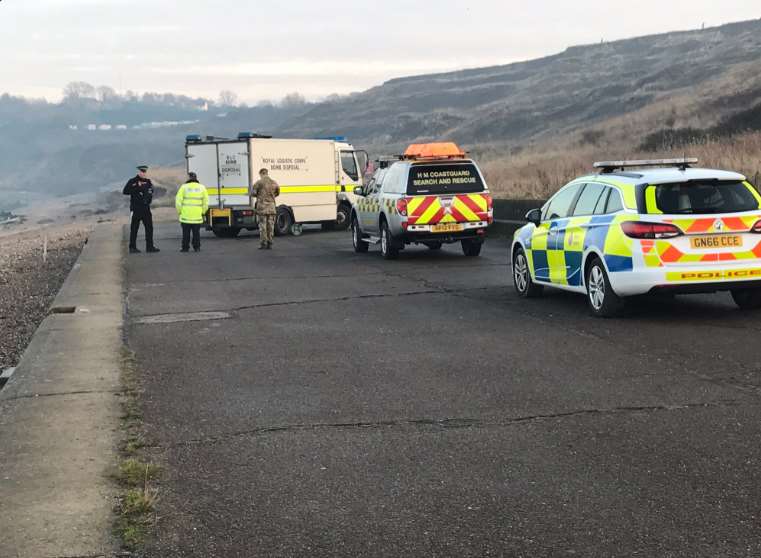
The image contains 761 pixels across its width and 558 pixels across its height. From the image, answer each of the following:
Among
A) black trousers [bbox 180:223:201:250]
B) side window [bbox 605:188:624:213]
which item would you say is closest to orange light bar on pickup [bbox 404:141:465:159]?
black trousers [bbox 180:223:201:250]

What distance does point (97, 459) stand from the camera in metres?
6.54

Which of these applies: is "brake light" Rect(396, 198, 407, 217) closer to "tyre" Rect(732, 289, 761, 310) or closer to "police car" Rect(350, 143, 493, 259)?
"police car" Rect(350, 143, 493, 259)

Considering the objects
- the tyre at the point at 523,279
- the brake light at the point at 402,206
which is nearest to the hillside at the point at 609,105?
the brake light at the point at 402,206

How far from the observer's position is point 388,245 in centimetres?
2131

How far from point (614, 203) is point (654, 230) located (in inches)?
33.2

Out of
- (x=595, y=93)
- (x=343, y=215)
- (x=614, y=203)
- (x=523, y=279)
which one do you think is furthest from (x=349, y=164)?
(x=595, y=93)

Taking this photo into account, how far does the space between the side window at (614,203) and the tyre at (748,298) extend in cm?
163

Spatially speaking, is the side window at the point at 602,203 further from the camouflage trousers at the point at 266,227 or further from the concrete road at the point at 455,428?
the camouflage trousers at the point at 266,227

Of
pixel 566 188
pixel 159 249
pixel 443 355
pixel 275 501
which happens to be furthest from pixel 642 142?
pixel 275 501

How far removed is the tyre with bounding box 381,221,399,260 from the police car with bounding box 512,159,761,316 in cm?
854

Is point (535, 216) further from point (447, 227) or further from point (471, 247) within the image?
point (471, 247)

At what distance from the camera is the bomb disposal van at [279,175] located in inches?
1212

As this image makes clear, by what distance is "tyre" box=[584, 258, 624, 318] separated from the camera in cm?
1196

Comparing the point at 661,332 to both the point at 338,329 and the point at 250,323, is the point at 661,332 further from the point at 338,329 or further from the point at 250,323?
the point at 250,323
